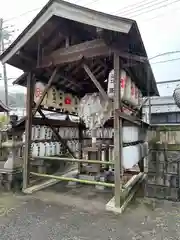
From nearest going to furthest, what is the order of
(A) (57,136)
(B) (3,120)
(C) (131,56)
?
(C) (131,56) < (A) (57,136) < (B) (3,120)

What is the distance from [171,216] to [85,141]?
4224 millimetres

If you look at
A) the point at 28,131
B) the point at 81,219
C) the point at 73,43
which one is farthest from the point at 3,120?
the point at 81,219

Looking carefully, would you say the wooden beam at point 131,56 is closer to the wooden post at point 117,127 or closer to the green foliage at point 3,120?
the wooden post at point 117,127

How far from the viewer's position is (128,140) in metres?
4.82

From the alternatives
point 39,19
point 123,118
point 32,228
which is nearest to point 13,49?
point 39,19

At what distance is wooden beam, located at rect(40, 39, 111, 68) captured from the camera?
4.44m

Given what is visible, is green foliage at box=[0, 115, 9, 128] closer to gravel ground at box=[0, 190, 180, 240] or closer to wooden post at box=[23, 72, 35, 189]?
wooden post at box=[23, 72, 35, 189]

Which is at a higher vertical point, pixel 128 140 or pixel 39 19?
pixel 39 19

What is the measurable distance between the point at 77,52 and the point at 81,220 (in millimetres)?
3446

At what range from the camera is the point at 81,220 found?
3631 millimetres

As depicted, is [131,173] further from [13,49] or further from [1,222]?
[13,49]

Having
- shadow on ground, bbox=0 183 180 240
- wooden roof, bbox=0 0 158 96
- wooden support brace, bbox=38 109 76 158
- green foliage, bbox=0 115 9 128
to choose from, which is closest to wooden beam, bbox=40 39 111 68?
wooden roof, bbox=0 0 158 96

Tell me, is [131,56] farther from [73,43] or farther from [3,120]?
[3,120]

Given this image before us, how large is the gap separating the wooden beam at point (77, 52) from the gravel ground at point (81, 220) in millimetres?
3170
